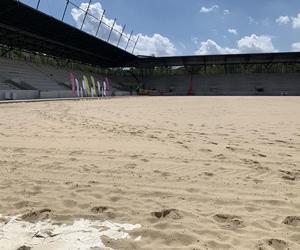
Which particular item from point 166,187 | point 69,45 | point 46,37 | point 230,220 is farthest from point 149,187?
point 69,45

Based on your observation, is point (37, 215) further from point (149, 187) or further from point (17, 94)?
point (17, 94)

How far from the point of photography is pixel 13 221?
179 inches

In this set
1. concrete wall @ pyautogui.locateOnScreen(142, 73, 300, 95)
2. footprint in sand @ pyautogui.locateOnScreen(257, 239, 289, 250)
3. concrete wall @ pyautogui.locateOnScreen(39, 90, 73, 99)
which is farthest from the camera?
concrete wall @ pyautogui.locateOnScreen(142, 73, 300, 95)

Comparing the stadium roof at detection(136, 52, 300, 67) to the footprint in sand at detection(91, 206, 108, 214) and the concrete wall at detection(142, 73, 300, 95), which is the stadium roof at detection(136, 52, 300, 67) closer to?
the concrete wall at detection(142, 73, 300, 95)

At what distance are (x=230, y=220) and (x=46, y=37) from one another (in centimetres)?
5268

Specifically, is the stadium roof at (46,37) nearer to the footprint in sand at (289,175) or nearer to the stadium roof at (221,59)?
the stadium roof at (221,59)

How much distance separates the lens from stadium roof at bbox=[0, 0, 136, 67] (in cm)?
4272

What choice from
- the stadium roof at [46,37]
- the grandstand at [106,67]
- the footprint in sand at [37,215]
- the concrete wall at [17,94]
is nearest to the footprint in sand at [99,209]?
the footprint in sand at [37,215]

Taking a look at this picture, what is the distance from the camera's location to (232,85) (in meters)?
81.8

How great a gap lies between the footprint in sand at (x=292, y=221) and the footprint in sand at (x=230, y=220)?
0.49 meters

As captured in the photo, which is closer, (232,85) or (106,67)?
(232,85)

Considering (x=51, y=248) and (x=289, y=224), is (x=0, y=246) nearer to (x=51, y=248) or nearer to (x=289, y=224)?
(x=51, y=248)

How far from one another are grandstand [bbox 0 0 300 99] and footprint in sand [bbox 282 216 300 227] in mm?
36086

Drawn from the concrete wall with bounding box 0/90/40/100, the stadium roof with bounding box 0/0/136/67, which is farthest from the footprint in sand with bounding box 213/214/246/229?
the stadium roof with bounding box 0/0/136/67
